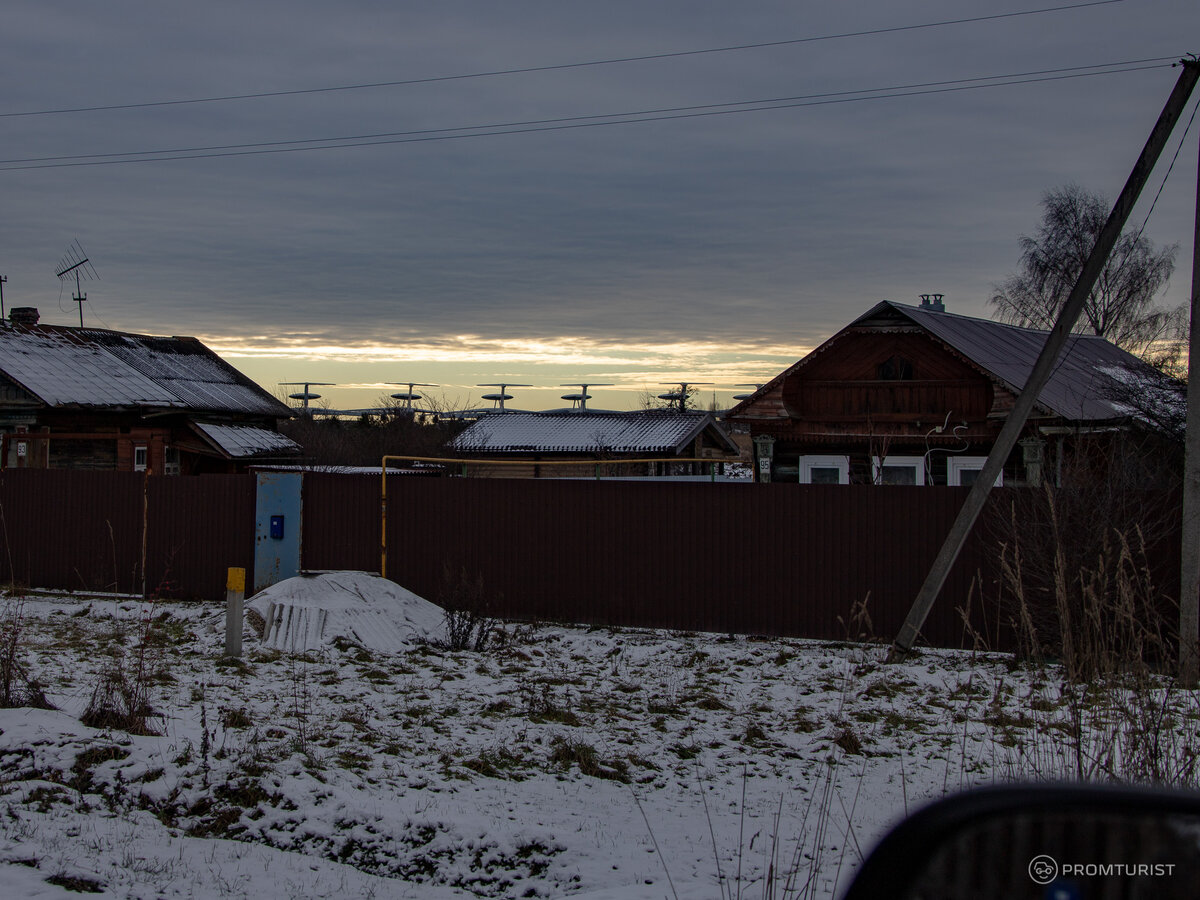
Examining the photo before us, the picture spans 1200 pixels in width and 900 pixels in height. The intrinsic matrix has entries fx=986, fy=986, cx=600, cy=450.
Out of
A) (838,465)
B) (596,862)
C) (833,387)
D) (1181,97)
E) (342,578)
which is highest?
(1181,97)

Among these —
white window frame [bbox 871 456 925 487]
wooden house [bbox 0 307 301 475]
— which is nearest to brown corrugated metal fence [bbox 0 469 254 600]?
wooden house [bbox 0 307 301 475]

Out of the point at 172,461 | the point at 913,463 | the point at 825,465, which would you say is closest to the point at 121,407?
the point at 172,461

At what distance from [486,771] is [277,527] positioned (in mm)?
8101

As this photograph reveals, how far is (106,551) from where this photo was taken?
47.8ft

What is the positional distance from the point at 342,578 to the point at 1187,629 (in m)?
9.42

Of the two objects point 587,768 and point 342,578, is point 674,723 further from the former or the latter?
point 342,578

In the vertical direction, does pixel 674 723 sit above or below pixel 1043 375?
below

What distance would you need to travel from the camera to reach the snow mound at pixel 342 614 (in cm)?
1146

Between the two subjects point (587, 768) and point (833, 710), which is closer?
point (587, 768)

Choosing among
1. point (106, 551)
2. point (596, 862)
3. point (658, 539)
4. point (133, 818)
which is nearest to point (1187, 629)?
point (658, 539)

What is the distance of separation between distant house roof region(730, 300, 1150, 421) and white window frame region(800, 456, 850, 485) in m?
1.78
